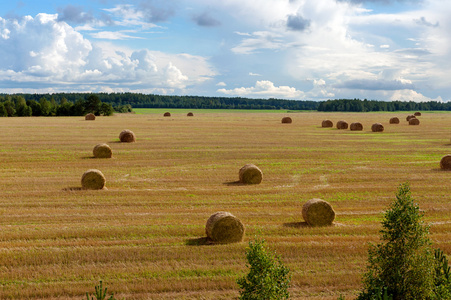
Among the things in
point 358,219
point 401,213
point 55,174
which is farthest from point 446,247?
point 55,174

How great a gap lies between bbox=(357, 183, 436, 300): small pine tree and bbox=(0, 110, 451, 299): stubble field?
2.45 metres

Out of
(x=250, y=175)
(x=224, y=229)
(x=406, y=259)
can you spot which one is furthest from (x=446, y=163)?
(x=406, y=259)

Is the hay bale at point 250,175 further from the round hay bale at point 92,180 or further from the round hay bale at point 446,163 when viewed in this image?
the round hay bale at point 446,163

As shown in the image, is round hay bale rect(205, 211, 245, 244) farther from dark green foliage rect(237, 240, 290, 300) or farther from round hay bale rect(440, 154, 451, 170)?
round hay bale rect(440, 154, 451, 170)

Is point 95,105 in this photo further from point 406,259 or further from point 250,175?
point 406,259

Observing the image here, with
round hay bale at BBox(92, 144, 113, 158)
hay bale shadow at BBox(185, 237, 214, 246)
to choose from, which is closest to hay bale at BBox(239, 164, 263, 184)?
hay bale shadow at BBox(185, 237, 214, 246)

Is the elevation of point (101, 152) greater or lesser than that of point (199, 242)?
greater

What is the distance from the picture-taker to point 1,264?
42.3 ft

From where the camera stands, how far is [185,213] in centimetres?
Answer: 1820

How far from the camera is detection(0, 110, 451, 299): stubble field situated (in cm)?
1187

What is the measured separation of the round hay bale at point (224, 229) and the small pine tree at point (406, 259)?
6.36 m

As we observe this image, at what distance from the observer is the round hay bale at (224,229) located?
14695mm

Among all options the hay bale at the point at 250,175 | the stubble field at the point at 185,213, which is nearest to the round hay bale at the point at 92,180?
the stubble field at the point at 185,213

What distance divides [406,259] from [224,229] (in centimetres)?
689
